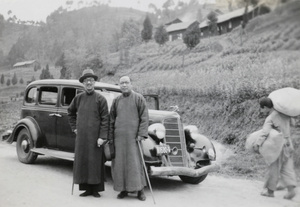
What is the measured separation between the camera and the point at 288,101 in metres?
4.29

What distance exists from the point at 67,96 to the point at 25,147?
1.33 m

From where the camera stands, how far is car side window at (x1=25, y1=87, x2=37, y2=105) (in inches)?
256

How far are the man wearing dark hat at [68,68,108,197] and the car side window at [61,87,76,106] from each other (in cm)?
137

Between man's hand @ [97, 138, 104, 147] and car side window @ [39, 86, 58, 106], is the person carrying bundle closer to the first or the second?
man's hand @ [97, 138, 104, 147]

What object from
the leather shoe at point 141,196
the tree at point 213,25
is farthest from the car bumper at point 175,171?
the tree at point 213,25

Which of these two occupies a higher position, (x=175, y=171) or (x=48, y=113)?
(x=48, y=113)

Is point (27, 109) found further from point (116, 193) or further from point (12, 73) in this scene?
point (116, 193)

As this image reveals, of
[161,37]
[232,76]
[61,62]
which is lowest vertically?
[232,76]

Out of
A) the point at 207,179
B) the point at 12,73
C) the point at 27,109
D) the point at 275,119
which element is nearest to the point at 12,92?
the point at 12,73

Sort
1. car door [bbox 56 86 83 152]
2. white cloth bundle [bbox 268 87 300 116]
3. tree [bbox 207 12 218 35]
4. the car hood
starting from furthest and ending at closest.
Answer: tree [bbox 207 12 218 35] < car door [bbox 56 86 83 152] < the car hood < white cloth bundle [bbox 268 87 300 116]

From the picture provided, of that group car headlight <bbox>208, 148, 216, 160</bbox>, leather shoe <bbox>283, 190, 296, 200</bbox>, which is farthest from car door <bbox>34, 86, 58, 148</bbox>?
leather shoe <bbox>283, 190, 296, 200</bbox>

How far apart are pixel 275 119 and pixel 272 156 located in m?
0.52

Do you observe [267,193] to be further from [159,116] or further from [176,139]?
[159,116]

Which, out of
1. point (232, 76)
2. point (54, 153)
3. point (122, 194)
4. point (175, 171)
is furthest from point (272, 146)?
point (232, 76)
